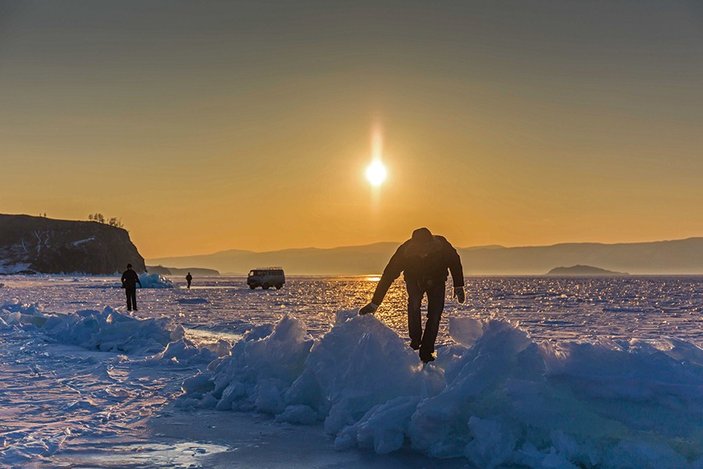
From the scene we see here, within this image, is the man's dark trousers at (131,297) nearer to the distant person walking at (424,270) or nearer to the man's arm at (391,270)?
the man's arm at (391,270)

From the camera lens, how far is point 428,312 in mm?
8148

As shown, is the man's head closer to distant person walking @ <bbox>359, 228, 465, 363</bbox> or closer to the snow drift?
distant person walking @ <bbox>359, 228, 465, 363</bbox>

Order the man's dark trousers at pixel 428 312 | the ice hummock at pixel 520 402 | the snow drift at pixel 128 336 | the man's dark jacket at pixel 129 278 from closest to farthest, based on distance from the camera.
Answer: the ice hummock at pixel 520 402
the man's dark trousers at pixel 428 312
the snow drift at pixel 128 336
the man's dark jacket at pixel 129 278

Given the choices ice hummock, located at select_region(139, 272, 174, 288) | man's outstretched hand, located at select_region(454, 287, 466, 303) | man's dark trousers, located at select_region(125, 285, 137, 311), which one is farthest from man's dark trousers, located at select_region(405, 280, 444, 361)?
ice hummock, located at select_region(139, 272, 174, 288)

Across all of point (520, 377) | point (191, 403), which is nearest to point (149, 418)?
point (191, 403)

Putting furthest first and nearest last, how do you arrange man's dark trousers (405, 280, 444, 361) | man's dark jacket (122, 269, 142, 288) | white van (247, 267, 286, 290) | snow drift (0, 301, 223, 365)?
1. white van (247, 267, 286, 290)
2. man's dark jacket (122, 269, 142, 288)
3. snow drift (0, 301, 223, 365)
4. man's dark trousers (405, 280, 444, 361)

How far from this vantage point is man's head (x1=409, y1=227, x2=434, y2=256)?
828 centimetres

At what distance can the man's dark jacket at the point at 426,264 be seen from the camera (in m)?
8.27

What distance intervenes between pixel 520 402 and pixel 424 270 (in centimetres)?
274

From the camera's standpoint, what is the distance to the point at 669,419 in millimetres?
5691

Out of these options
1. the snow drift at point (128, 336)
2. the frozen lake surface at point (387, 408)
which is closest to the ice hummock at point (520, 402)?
the frozen lake surface at point (387, 408)

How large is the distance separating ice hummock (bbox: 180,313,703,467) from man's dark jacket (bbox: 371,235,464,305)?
1.03m

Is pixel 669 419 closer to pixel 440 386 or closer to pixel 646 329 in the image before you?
pixel 440 386

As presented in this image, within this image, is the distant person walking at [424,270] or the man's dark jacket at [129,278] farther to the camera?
the man's dark jacket at [129,278]
